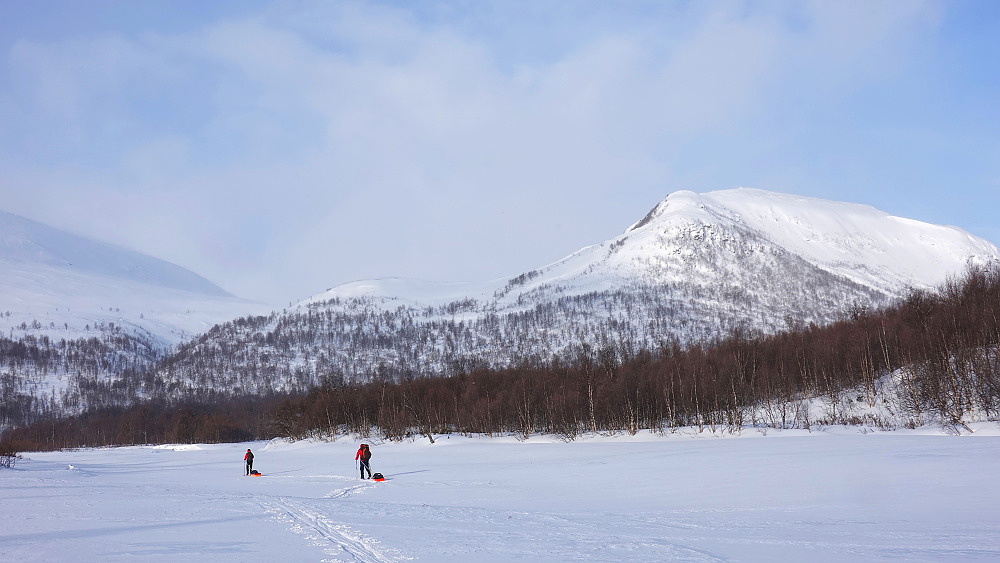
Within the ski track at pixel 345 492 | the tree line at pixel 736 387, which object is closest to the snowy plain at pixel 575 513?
the ski track at pixel 345 492

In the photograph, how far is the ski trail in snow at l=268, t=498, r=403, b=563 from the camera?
1236 centimetres

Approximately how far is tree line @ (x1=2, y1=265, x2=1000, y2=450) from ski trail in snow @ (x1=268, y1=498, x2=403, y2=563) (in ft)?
138

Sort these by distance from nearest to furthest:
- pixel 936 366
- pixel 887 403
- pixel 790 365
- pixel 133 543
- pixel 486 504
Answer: pixel 133 543, pixel 486 504, pixel 936 366, pixel 887 403, pixel 790 365

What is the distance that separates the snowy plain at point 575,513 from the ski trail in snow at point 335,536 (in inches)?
2.6

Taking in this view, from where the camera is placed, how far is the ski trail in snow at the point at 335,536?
40.5ft

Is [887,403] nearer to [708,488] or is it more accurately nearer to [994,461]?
[994,461]

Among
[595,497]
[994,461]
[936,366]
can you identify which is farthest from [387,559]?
[936,366]

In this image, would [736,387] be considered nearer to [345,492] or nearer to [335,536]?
[345,492]

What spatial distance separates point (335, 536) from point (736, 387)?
61004mm

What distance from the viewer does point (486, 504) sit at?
69.6 ft

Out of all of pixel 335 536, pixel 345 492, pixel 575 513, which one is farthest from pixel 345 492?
pixel 335 536

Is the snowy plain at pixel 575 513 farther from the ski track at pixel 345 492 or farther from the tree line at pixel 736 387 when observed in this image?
the tree line at pixel 736 387

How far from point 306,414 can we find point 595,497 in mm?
84496

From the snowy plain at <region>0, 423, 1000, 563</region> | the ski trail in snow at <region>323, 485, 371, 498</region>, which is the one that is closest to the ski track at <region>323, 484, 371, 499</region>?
the ski trail in snow at <region>323, 485, 371, 498</region>
